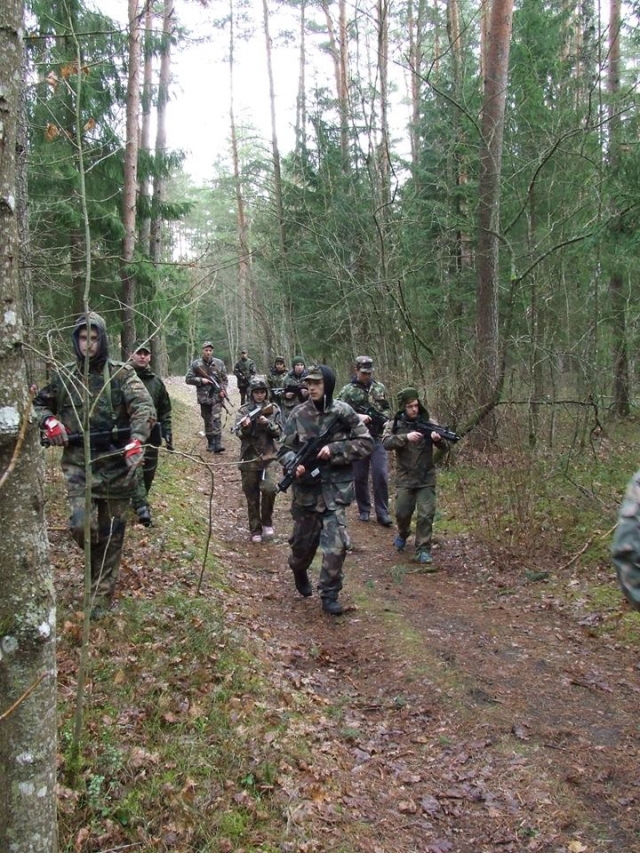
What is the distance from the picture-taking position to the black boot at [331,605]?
6.79m

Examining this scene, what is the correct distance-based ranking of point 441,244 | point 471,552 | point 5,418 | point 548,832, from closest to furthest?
1. point 5,418
2. point 548,832
3. point 471,552
4. point 441,244

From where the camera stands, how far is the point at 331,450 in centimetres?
685

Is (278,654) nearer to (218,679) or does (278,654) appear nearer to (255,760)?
(218,679)

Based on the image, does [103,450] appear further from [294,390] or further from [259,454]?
[294,390]

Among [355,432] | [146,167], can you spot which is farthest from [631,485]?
[146,167]

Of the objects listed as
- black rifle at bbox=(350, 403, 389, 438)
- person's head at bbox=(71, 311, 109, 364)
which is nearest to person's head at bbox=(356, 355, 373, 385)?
black rifle at bbox=(350, 403, 389, 438)

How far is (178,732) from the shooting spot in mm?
4125

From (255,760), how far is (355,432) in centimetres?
374

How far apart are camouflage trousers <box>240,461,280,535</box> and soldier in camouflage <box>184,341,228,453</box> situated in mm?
5077

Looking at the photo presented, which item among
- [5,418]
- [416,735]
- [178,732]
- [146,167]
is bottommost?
[416,735]

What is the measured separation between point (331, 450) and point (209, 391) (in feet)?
27.7

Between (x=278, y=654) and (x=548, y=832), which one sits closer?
(x=548, y=832)

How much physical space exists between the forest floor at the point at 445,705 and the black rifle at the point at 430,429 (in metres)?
1.65

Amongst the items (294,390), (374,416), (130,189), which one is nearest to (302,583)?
(374,416)
